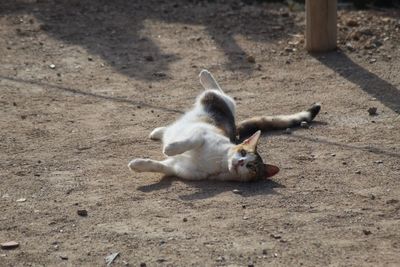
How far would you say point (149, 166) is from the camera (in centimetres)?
614

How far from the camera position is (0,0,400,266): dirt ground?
16.6ft

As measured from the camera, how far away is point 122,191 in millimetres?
5926

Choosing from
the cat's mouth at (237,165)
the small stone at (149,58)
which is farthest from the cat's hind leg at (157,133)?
the small stone at (149,58)

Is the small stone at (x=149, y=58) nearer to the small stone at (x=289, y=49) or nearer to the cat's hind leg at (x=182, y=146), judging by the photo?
the small stone at (x=289, y=49)

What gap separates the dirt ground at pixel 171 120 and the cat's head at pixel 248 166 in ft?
0.26

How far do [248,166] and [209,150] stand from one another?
1.29ft

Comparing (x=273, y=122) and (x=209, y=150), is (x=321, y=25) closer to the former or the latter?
(x=273, y=122)

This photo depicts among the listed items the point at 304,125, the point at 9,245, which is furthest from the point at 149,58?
the point at 9,245

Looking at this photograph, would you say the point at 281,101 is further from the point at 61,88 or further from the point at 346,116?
the point at 61,88

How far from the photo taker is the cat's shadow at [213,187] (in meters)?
5.84

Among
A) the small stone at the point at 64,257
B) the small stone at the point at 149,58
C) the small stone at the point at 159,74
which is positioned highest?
the small stone at the point at 64,257

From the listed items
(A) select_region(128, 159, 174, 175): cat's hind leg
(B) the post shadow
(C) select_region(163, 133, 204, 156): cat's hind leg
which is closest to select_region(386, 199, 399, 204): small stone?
(C) select_region(163, 133, 204, 156): cat's hind leg

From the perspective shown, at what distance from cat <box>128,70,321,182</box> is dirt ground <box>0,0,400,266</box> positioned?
0.11m

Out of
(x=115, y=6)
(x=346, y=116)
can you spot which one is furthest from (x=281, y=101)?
(x=115, y=6)
